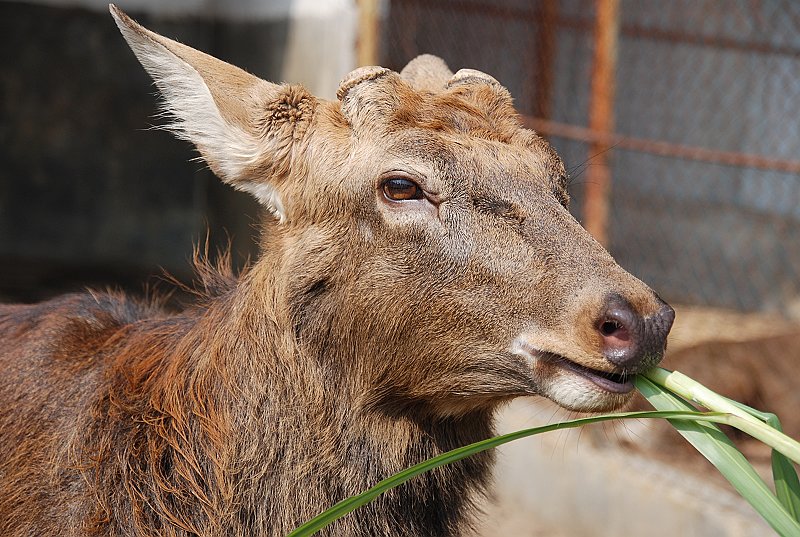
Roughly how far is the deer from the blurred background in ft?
20.6

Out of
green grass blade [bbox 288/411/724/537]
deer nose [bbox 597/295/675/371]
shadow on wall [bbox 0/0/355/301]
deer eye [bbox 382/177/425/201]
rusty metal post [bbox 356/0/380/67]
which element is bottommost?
shadow on wall [bbox 0/0/355/301]

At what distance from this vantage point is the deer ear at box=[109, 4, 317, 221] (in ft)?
10.8

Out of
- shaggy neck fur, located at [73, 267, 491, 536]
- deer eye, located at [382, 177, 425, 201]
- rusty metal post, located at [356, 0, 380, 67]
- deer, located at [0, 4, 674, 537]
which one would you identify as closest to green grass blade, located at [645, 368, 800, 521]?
deer, located at [0, 4, 674, 537]

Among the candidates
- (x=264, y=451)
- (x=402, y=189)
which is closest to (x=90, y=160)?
(x=264, y=451)

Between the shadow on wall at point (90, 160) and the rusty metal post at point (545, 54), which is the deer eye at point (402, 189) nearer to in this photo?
the rusty metal post at point (545, 54)

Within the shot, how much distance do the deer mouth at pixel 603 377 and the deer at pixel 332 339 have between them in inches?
0.6

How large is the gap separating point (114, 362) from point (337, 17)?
520 centimetres

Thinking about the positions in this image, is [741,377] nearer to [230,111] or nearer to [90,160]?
[230,111]

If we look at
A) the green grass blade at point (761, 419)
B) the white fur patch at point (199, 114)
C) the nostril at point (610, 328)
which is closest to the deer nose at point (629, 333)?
the nostril at point (610, 328)

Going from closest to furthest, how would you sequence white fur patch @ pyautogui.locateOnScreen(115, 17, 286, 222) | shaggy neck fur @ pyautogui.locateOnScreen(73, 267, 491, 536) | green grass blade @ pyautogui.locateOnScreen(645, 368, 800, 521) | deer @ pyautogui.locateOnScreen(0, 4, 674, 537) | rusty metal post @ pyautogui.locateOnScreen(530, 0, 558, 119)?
green grass blade @ pyautogui.locateOnScreen(645, 368, 800, 521) → deer @ pyautogui.locateOnScreen(0, 4, 674, 537) → shaggy neck fur @ pyautogui.locateOnScreen(73, 267, 491, 536) → white fur patch @ pyautogui.locateOnScreen(115, 17, 286, 222) → rusty metal post @ pyautogui.locateOnScreen(530, 0, 558, 119)

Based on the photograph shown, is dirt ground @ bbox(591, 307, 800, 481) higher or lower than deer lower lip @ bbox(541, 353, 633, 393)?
lower

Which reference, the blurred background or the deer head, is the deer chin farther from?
the blurred background

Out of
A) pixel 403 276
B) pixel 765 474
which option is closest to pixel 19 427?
pixel 403 276

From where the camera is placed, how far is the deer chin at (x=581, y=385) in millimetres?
2775
